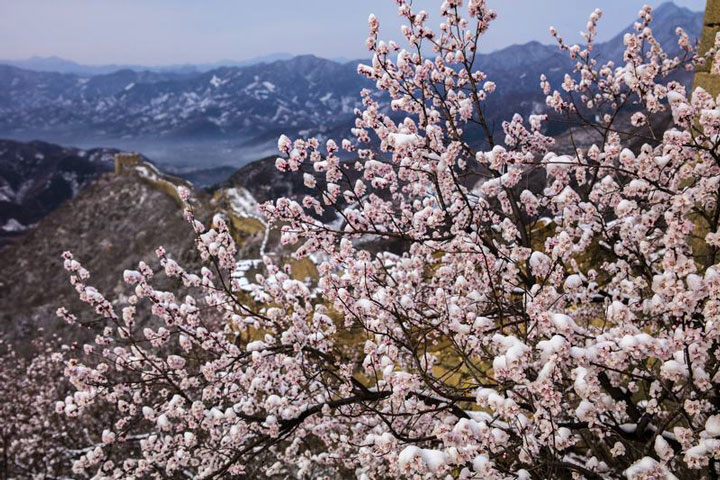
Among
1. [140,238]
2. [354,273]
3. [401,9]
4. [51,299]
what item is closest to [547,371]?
[354,273]

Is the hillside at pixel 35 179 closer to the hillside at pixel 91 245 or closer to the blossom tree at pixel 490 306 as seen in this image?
the hillside at pixel 91 245

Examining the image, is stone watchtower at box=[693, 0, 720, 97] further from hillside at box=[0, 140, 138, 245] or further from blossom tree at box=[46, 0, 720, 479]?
hillside at box=[0, 140, 138, 245]

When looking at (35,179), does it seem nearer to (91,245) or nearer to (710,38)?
(91,245)

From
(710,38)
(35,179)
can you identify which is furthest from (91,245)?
(35,179)

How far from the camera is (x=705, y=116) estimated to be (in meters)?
2.62

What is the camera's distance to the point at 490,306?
16.1 ft

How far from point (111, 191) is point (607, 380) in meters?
49.4

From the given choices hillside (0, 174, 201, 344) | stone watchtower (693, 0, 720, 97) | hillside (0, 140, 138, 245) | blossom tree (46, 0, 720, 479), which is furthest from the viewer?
hillside (0, 140, 138, 245)

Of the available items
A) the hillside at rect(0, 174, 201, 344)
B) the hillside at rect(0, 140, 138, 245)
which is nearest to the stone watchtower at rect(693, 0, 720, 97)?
the hillside at rect(0, 174, 201, 344)

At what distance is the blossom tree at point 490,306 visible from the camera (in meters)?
2.60

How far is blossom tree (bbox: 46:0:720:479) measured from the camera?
2.60m

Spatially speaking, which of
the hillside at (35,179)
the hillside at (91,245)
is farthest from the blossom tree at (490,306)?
the hillside at (35,179)

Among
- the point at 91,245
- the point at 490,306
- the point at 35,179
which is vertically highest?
the point at 490,306

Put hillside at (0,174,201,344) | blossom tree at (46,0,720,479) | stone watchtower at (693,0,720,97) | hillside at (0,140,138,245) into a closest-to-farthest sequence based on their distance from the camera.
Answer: blossom tree at (46,0,720,479)
stone watchtower at (693,0,720,97)
hillside at (0,174,201,344)
hillside at (0,140,138,245)
